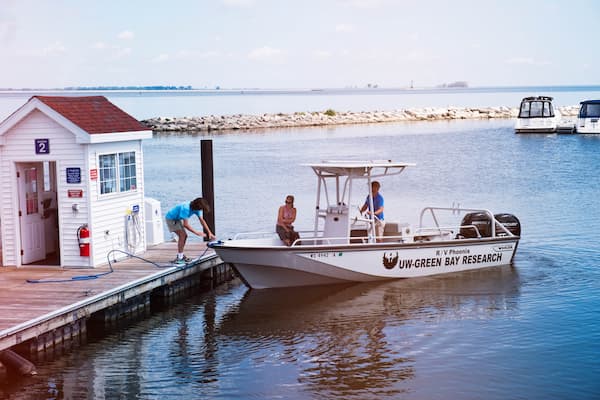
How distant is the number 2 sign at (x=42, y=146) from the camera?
16.7 m

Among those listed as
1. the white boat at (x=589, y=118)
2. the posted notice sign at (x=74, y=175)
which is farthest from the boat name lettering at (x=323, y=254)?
the white boat at (x=589, y=118)

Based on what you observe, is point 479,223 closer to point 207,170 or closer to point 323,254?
point 323,254

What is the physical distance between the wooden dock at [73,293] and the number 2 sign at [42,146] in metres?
2.28

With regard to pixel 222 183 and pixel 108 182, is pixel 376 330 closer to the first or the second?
pixel 108 182

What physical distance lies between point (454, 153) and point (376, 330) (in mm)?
44002

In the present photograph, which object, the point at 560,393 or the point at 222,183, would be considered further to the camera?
the point at 222,183

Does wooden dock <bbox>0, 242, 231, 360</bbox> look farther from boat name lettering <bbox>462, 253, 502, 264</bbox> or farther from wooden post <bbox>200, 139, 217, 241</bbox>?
boat name lettering <bbox>462, 253, 502, 264</bbox>

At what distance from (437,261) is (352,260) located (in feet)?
7.46

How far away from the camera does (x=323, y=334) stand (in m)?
15.7

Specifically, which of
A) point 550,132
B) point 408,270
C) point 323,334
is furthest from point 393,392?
point 550,132

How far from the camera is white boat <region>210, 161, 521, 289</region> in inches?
690

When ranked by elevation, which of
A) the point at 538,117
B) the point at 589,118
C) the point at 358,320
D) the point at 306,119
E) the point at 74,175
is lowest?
the point at 358,320

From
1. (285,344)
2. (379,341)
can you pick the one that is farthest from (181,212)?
(379,341)

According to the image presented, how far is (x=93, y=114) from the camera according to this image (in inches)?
682
